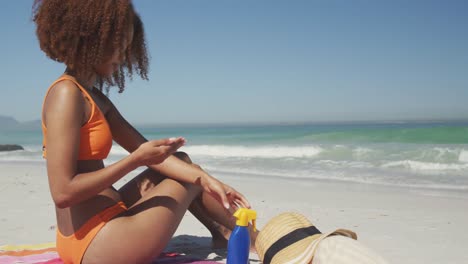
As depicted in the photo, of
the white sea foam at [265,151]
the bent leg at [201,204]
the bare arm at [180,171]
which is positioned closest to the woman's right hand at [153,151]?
the bare arm at [180,171]

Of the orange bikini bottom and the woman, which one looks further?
the orange bikini bottom

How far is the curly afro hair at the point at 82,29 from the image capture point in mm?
2361

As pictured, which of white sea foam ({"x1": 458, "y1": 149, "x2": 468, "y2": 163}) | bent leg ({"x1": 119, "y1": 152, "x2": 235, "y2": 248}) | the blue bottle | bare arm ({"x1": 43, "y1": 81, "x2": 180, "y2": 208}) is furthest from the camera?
white sea foam ({"x1": 458, "y1": 149, "x2": 468, "y2": 163})

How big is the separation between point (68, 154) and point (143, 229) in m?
0.63

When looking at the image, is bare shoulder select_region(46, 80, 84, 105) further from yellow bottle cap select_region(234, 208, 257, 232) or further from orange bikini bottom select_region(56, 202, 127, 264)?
yellow bottle cap select_region(234, 208, 257, 232)

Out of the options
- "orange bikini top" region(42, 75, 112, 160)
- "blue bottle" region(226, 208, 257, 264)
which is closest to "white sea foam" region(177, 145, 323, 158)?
"blue bottle" region(226, 208, 257, 264)

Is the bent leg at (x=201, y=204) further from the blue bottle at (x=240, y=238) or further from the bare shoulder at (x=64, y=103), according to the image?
the bare shoulder at (x=64, y=103)

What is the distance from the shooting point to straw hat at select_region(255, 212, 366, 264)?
256cm

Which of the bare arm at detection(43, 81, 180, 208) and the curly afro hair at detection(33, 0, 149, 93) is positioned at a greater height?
the curly afro hair at detection(33, 0, 149, 93)

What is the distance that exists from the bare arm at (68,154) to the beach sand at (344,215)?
138cm

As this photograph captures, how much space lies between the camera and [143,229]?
2588 mm

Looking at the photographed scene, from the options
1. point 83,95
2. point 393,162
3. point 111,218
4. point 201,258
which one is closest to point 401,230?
point 201,258

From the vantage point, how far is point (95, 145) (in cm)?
246

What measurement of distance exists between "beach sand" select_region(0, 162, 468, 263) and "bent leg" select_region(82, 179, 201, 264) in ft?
2.69
